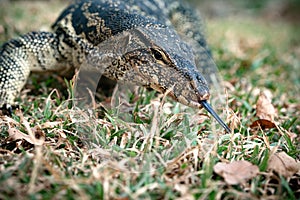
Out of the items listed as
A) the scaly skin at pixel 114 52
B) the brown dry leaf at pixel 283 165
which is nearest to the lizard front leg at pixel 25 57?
the scaly skin at pixel 114 52

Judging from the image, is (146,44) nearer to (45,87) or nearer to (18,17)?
(45,87)

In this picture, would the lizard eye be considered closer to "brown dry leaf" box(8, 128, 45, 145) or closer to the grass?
the grass

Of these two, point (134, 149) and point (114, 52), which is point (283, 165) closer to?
point (134, 149)

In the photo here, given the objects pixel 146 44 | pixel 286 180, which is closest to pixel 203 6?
pixel 146 44

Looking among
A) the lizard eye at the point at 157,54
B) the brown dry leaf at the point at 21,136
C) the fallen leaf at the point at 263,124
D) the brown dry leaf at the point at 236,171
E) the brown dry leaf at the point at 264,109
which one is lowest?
the brown dry leaf at the point at 21,136

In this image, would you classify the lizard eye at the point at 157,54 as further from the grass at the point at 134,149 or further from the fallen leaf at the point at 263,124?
the fallen leaf at the point at 263,124

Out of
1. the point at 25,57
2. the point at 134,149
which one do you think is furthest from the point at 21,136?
the point at 25,57

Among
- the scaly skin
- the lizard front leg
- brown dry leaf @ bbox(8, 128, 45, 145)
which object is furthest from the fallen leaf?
the lizard front leg
